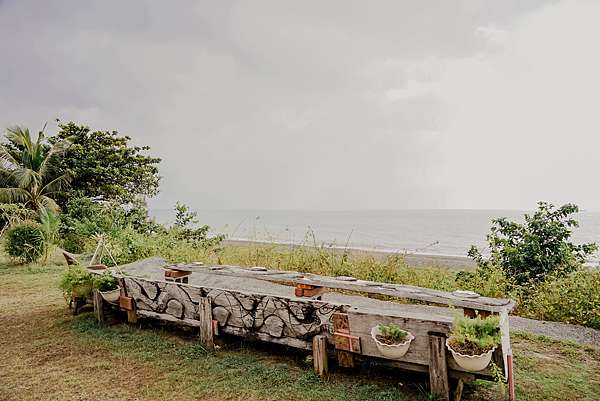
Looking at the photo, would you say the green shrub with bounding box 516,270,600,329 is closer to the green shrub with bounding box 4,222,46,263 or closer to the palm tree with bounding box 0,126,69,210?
the green shrub with bounding box 4,222,46,263

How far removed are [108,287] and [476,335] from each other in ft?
12.8

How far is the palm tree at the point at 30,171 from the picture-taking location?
11531mm

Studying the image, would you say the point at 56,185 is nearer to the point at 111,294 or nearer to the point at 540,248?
the point at 111,294

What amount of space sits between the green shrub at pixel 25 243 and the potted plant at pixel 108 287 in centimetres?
557

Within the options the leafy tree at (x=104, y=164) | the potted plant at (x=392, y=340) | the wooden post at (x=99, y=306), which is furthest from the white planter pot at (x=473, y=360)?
the leafy tree at (x=104, y=164)

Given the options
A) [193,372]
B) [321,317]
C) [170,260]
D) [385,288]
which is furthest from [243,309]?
[170,260]

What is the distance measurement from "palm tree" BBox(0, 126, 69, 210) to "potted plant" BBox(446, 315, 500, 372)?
12184mm

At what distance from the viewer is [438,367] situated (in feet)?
8.38

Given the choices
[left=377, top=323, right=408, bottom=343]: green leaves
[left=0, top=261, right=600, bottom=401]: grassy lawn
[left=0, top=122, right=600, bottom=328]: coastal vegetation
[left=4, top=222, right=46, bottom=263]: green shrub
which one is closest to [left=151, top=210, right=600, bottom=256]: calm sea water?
[left=0, top=122, right=600, bottom=328]: coastal vegetation

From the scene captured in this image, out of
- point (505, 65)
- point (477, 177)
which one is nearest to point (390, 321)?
point (505, 65)

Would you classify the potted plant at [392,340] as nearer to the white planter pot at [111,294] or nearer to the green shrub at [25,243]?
the white planter pot at [111,294]

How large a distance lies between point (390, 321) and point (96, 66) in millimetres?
11831

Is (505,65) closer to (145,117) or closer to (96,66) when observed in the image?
(96,66)

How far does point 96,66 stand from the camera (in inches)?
448
